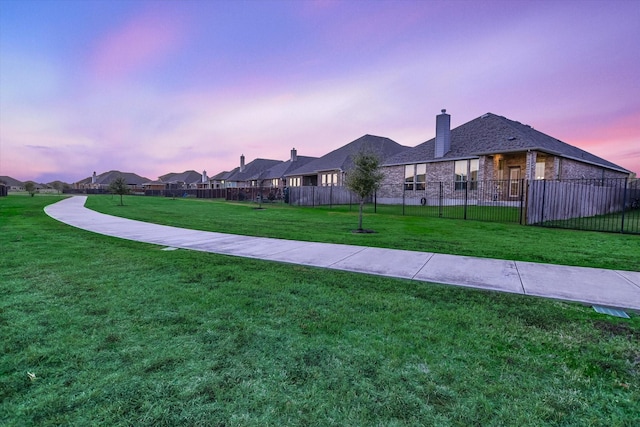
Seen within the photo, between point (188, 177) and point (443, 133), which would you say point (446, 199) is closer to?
point (443, 133)

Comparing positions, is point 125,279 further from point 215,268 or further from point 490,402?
point 490,402

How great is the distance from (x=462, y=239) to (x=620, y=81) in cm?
1632

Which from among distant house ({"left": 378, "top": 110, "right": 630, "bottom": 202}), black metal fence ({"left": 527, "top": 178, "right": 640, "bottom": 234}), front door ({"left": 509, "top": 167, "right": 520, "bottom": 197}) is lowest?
black metal fence ({"left": 527, "top": 178, "right": 640, "bottom": 234})

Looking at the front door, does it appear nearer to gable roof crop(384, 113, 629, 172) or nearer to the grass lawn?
gable roof crop(384, 113, 629, 172)

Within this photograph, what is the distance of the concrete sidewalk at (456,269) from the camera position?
448 cm

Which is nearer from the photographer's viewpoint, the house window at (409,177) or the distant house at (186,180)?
the house window at (409,177)

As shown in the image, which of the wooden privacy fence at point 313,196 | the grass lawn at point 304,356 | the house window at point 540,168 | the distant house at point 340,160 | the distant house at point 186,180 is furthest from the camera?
the distant house at point 186,180

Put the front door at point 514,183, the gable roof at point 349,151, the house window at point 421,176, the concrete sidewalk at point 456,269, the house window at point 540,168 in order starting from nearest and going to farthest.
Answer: the concrete sidewalk at point 456,269
the front door at point 514,183
the house window at point 540,168
the house window at point 421,176
the gable roof at point 349,151

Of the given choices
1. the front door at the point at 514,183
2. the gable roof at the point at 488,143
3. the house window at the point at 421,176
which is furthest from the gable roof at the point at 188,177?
the front door at the point at 514,183

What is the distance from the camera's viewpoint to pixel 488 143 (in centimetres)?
2114

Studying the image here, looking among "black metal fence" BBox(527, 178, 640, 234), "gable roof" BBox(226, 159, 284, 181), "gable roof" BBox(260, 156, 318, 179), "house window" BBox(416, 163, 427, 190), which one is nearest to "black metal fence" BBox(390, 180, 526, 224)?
"house window" BBox(416, 163, 427, 190)

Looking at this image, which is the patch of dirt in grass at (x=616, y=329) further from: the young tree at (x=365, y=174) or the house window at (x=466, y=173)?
the house window at (x=466, y=173)

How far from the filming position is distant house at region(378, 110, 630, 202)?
65.4ft

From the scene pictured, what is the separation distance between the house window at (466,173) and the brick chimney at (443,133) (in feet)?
5.15
